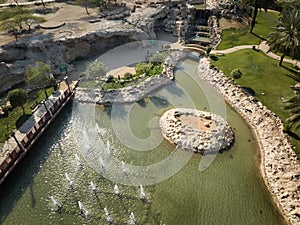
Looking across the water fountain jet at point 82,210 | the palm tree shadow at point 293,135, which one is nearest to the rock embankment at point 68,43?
the water fountain jet at point 82,210

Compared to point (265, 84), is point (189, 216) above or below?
below

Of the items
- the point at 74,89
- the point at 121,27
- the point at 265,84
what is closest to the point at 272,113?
the point at 265,84

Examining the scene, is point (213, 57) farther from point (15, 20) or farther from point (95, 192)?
point (15, 20)

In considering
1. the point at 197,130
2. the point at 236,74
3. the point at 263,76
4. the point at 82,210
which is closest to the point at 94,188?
the point at 82,210

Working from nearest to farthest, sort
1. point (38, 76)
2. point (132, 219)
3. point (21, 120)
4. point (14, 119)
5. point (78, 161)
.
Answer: point (132, 219), point (78, 161), point (21, 120), point (14, 119), point (38, 76)

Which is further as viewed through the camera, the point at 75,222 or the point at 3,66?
the point at 3,66

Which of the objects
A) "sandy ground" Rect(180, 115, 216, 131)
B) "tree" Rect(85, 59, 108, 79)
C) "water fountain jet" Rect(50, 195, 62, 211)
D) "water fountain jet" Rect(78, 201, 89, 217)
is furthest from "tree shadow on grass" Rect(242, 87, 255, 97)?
"water fountain jet" Rect(50, 195, 62, 211)

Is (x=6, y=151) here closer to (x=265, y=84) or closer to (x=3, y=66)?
(x=3, y=66)
